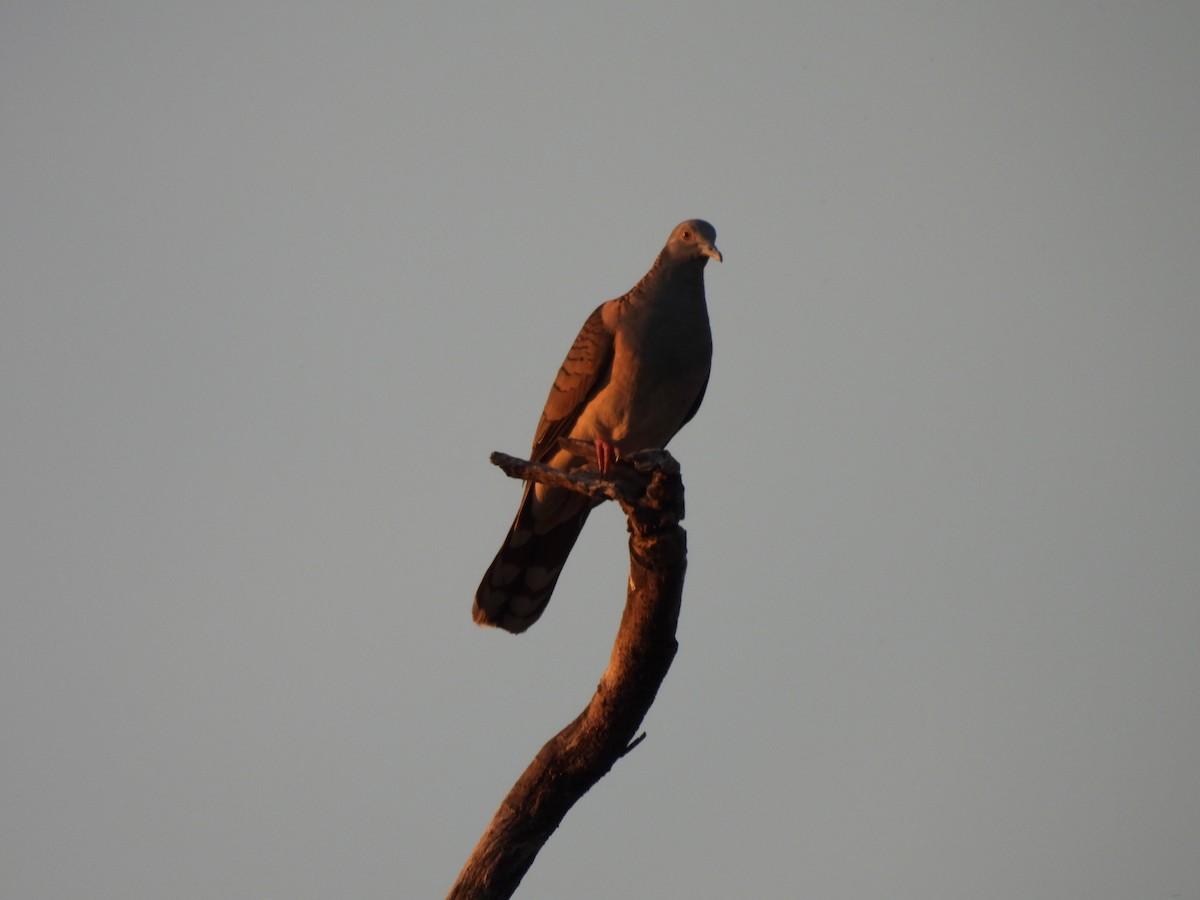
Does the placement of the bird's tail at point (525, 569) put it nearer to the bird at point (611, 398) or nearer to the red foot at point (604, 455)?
the bird at point (611, 398)

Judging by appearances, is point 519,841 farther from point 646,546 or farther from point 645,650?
point 646,546

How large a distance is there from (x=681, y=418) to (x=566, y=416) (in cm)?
56

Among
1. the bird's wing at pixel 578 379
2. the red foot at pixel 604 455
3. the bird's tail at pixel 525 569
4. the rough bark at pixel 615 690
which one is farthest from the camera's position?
the bird's tail at pixel 525 569

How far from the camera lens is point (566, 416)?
6.94 m

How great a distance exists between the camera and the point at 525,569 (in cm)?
708

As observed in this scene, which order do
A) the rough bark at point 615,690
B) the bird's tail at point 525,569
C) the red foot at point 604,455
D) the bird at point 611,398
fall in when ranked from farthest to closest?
the bird's tail at point 525,569, the bird at point 611,398, the red foot at point 604,455, the rough bark at point 615,690

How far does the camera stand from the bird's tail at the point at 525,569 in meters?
7.00

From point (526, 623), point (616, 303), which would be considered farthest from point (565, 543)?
point (616, 303)

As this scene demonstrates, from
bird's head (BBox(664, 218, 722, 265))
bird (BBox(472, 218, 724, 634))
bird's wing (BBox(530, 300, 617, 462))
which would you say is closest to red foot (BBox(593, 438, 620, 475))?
bird (BBox(472, 218, 724, 634))

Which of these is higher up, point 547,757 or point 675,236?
point 675,236

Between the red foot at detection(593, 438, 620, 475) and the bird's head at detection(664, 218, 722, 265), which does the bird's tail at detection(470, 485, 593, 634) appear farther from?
the bird's head at detection(664, 218, 722, 265)

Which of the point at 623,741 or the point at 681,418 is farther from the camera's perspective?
the point at 681,418

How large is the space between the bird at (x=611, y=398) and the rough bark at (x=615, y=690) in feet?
5.03

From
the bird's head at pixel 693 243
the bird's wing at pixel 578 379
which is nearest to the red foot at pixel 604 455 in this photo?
the bird's wing at pixel 578 379
